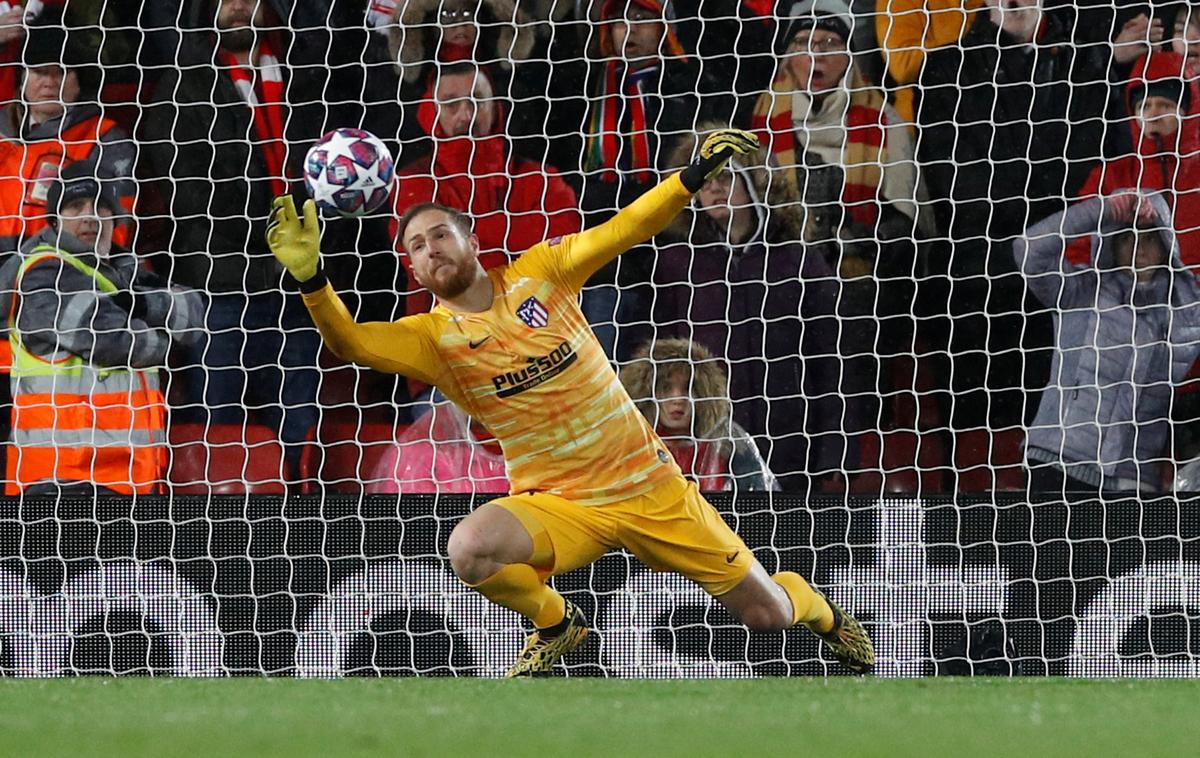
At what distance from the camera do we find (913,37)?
7.04m

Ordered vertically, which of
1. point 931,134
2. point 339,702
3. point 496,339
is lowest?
point 339,702

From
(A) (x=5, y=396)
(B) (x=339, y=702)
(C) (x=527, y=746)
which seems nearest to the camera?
(C) (x=527, y=746)

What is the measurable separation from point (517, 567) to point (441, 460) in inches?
66.8

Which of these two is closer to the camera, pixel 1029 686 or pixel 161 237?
pixel 1029 686

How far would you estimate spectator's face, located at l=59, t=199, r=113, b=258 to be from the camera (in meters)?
6.73

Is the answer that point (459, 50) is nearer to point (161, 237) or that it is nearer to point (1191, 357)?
point (161, 237)

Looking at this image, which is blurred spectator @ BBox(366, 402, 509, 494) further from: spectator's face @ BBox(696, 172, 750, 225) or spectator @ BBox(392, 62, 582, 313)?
spectator's face @ BBox(696, 172, 750, 225)

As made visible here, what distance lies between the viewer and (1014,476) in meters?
6.78

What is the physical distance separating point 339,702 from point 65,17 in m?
3.56

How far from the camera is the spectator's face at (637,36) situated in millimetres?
7051

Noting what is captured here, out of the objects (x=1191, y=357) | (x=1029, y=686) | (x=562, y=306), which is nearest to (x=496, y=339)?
(x=562, y=306)

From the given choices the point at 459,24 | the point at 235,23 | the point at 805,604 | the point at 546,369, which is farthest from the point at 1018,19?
the point at 235,23

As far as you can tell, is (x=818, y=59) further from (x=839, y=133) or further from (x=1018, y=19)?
(x=1018, y=19)

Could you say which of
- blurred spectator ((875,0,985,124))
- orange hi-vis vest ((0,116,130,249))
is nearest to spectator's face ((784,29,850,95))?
blurred spectator ((875,0,985,124))
